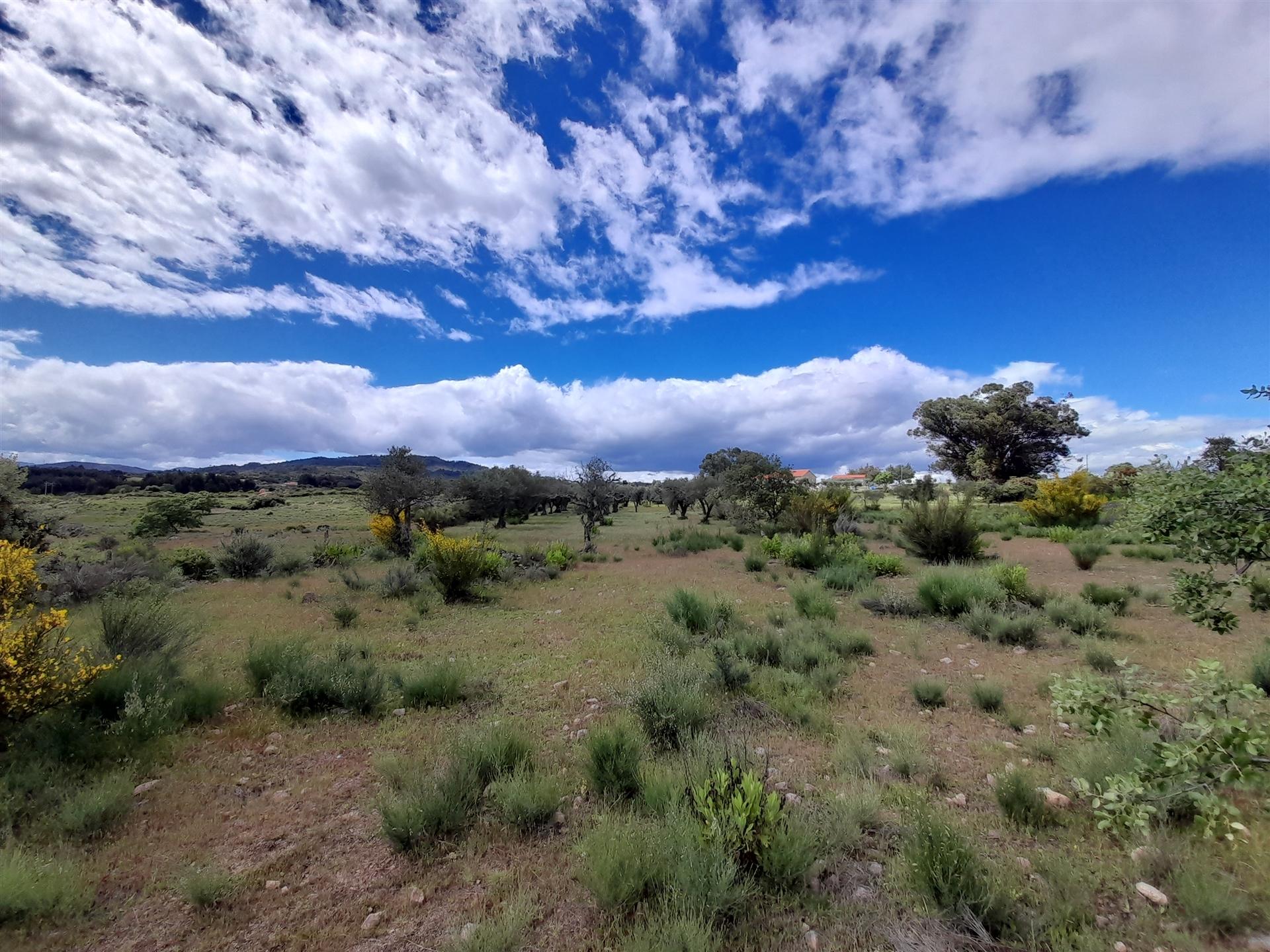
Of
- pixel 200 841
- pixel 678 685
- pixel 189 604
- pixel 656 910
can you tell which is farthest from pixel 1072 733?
pixel 189 604

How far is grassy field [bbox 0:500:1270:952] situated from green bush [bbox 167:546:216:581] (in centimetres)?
873

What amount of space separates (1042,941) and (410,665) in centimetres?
712

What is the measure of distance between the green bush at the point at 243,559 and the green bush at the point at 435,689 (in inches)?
512

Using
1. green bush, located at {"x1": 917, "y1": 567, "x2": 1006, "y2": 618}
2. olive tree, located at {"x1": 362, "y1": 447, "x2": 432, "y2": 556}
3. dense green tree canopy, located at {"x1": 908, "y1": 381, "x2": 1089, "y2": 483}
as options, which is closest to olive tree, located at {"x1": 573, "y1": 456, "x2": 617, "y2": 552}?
olive tree, located at {"x1": 362, "y1": 447, "x2": 432, "y2": 556}

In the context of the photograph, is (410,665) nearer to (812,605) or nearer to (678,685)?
(678,685)

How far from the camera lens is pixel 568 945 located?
9.02 feet

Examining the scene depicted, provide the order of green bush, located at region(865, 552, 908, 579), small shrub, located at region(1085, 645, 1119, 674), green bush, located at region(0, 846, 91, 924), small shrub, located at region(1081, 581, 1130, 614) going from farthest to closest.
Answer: green bush, located at region(865, 552, 908, 579) → small shrub, located at region(1081, 581, 1130, 614) → small shrub, located at region(1085, 645, 1119, 674) → green bush, located at region(0, 846, 91, 924)

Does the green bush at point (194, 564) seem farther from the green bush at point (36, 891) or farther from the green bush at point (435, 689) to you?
the green bush at point (36, 891)

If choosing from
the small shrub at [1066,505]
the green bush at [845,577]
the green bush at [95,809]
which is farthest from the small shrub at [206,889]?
the small shrub at [1066,505]

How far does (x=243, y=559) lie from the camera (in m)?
16.2

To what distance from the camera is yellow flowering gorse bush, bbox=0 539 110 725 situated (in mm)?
4281

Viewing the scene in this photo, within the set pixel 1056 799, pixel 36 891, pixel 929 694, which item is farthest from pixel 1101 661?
pixel 36 891

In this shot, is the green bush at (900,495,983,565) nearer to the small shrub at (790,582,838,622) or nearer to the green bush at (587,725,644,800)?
the small shrub at (790,582,838,622)

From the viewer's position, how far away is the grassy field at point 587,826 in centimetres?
280
